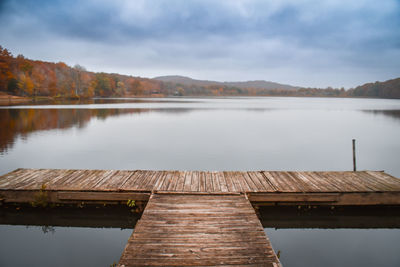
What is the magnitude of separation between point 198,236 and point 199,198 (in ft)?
5.59

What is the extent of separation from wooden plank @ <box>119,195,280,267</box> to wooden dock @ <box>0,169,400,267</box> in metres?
0.01

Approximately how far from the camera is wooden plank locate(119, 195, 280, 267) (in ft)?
12.8

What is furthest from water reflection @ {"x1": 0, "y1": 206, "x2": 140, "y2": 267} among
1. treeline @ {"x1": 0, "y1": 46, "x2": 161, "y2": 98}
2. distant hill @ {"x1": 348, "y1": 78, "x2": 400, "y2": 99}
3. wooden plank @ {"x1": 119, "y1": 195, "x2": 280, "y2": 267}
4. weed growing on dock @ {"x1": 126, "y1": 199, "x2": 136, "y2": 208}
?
distant hill @ {"x1": 348, "y1": 78, "x2": 400, "y2": 99}

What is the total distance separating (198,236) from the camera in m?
4.48

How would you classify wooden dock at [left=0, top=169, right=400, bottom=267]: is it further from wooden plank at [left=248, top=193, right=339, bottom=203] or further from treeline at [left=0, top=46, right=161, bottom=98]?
treeline at [left=0, top=46, right=161, bottom=98]

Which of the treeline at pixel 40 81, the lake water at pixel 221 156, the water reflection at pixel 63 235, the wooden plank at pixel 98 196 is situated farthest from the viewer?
the treeline at pixel 40 81

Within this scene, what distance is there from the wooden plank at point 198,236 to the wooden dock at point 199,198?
1 centimetres

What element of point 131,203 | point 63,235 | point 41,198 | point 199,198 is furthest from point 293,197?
point 41,198

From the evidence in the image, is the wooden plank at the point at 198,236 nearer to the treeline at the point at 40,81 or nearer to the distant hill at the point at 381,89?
the treeline at the point at 40,81

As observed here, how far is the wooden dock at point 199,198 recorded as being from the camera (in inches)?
160

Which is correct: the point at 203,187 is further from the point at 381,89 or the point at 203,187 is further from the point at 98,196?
the point at 381,89

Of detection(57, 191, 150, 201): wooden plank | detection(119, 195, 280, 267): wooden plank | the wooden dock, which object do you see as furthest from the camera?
detection(57, 191, 150, 201): wooden plank

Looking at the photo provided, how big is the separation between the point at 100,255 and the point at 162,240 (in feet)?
6.62

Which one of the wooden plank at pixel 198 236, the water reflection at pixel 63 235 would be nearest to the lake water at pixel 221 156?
the water reflection at pixel 63 235
